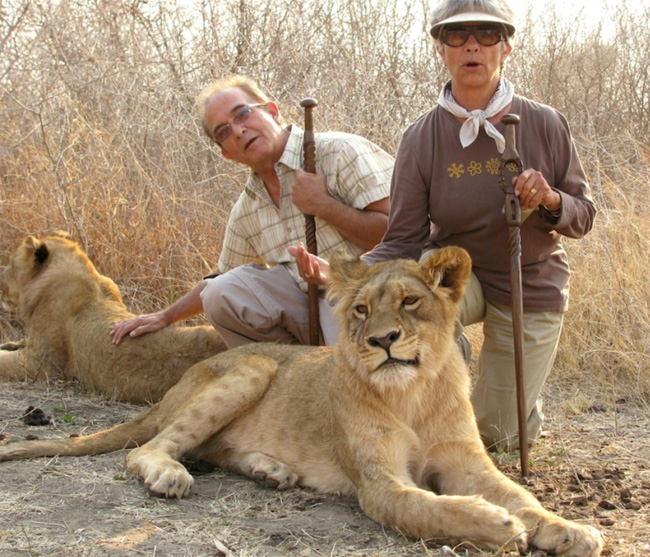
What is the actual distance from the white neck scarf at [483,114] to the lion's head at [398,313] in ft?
2.72

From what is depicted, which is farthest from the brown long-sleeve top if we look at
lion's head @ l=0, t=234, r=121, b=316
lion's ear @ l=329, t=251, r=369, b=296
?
lion's head @ l=0, t=234, r=121, b=316

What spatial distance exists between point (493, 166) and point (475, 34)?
579 millimetres

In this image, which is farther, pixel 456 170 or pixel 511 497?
pixel 456 170

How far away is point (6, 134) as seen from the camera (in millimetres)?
7535

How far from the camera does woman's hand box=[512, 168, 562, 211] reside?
342 cm

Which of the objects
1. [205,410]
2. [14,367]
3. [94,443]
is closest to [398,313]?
[205,410]

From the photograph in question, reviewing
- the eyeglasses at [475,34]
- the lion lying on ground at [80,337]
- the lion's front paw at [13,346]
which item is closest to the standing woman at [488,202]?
the eyeglasses at [475,34]

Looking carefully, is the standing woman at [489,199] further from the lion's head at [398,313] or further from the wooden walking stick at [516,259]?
the lion's head at [398,313]

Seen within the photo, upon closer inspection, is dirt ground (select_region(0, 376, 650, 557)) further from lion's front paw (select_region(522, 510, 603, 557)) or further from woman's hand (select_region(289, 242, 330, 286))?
woman's hand (select_region(289, 242, 330, 286))

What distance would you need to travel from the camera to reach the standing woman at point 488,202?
3.81 metres

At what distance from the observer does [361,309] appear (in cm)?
319

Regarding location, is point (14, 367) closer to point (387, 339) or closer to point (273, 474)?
point (273, 474)

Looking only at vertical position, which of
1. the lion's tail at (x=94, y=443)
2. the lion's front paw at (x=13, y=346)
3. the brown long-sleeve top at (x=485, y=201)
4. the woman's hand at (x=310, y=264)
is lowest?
the lion's tail at (x=94, y=443)

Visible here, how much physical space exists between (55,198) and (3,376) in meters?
1.71
